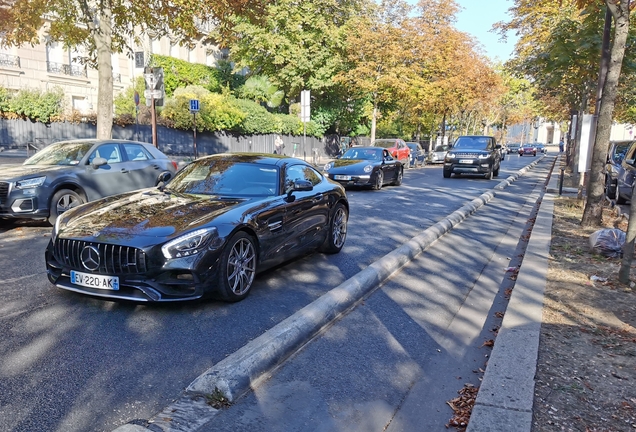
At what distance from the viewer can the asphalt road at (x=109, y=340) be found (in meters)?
3.20

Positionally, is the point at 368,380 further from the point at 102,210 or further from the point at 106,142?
the point at 106,142

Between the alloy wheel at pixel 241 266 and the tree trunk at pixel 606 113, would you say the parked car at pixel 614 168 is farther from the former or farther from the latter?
the alloy wheel at pixel 241 266

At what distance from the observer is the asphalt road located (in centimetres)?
320

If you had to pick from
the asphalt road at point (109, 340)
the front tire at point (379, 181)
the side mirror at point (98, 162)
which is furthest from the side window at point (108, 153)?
the front tire at point (379, 181)

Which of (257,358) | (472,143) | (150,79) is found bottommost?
(257,358)

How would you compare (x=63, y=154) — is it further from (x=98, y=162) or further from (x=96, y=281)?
(x=96, y=281)

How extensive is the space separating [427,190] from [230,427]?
15003mm

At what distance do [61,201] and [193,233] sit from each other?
5474mm

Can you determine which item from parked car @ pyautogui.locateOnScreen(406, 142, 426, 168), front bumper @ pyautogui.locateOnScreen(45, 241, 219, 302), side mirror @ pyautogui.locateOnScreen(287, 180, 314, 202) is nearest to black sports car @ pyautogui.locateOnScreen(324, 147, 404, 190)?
side mirror @ pyautogui.locateOnScreen(287, 180, 314, 202)

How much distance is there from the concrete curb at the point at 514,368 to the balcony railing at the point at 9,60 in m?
32.7

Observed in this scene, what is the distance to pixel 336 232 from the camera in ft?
24.7

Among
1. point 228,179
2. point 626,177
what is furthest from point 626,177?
point 228,179

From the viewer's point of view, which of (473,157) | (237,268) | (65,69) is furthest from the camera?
(65,69)

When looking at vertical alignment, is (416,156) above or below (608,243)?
above
